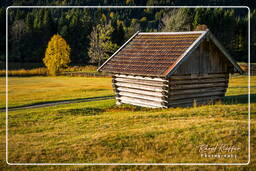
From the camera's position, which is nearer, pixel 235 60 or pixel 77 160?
pixel 77 160

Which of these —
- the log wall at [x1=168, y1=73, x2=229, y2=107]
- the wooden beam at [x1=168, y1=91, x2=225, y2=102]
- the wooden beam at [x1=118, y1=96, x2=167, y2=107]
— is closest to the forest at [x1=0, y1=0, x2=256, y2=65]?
the log wall at [x1=168, y1=73, x2=229, y2=107]

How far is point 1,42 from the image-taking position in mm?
11023

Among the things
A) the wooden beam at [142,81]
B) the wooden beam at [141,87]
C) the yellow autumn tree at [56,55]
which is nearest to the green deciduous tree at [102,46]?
the yellow autumn tree at [56,55]


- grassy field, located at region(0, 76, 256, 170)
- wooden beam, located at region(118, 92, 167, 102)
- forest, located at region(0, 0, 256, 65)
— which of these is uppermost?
forest, located at region(0, 0, 256, 65)

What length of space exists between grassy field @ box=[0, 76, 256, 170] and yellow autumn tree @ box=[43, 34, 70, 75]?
3.20 meters

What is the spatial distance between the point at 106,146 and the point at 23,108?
909 centimetres

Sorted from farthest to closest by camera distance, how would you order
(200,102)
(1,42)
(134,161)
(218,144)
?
(200,102)
(1,42)
(218,144)
(134,161)

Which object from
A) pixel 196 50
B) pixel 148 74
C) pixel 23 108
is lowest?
pixel 23 108

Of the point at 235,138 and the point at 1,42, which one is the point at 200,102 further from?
the point at 1,42

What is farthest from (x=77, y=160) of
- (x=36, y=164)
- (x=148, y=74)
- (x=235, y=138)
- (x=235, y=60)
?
(x=235, y=60)

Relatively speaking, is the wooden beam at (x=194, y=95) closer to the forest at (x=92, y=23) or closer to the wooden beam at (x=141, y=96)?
the wooden beam at (x=141, y=96)

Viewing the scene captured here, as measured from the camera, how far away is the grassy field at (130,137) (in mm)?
7898

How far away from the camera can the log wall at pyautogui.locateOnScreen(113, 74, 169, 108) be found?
564 inches

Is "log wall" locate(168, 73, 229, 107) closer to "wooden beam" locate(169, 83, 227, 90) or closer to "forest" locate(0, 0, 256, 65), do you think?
"wooden beam" locate(169, 83, 227, 90)
